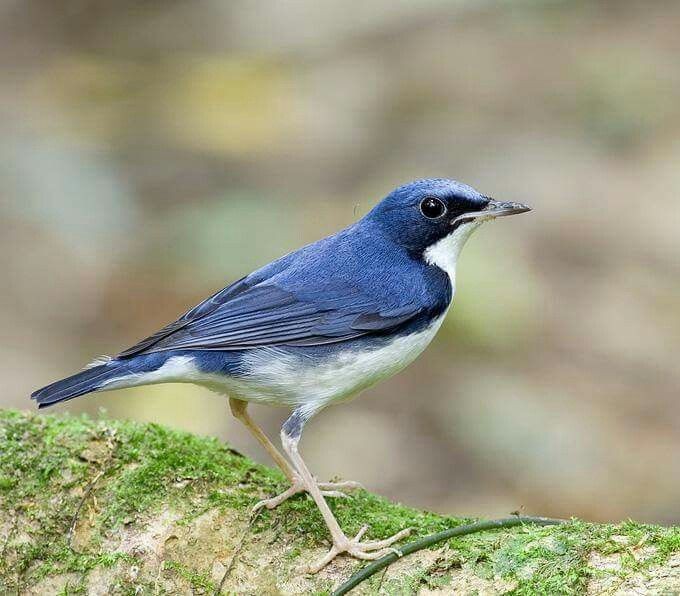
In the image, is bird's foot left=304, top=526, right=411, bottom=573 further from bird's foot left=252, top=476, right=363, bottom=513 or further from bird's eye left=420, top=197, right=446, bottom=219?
bird's eye left=420, top=197, right=446, bottom=219

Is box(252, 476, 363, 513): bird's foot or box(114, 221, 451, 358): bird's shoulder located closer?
box(252, 476, 363, 513): bird's foot

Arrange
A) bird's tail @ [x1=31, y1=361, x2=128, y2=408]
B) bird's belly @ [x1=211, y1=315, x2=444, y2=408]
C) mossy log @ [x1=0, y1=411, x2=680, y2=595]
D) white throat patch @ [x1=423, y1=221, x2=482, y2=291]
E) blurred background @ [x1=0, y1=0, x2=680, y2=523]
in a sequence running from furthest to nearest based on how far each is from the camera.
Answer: blurred background @ [x1=0, y1=0, x2=680, y2=523] < white throat patch @ [x1=423, y1=221, x2=482, y2=291] < bird's belly @ [x1=211, y1=315, x2=444, y2=408] < bird's tail @ [x1=31, y1=361, x2=128, y2=408] < mossy log @ [x1=0, y1=411, x2=680, y2=595]

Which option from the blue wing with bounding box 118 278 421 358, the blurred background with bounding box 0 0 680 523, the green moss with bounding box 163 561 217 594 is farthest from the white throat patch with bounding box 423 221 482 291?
the blurred background with bounding box 0 0 680 523

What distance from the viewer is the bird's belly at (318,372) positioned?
4.82 m

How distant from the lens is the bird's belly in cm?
482

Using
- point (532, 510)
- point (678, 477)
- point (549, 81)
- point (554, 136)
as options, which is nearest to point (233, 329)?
point (532, 510)

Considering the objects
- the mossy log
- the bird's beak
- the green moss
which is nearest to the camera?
the mossy log

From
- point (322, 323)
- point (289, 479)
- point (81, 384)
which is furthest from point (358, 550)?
point (81, 384)

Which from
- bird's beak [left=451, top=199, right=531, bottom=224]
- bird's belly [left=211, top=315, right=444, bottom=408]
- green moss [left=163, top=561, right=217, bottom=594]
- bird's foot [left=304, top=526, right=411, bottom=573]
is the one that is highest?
bird's beak [left=451, top=199, right=531, bottom=224]

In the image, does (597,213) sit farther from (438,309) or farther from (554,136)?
(438,309)

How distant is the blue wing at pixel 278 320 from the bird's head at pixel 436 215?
0.38 meters

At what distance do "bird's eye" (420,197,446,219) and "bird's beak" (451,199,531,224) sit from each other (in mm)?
86

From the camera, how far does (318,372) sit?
4824 mm

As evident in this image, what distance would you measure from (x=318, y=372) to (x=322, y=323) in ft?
0.85
